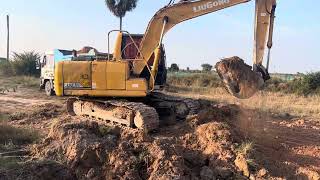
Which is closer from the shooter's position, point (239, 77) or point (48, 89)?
point (239, 77)

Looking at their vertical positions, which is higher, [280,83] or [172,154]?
[280,83]

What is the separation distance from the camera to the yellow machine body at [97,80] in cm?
1329

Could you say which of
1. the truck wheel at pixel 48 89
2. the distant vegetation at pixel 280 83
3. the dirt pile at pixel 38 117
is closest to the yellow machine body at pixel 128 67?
the dirt pile at pixel 38 117

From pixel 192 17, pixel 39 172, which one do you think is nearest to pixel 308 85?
pixel 192 17

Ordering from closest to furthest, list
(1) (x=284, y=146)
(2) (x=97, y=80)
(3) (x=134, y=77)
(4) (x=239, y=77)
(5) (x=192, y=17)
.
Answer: (1) (x=284, y=146)
(4) (x=239, y=77)
(5) (x=192, y=17)
(3) (x=134, y=77)
(2) (x=97, y=80)

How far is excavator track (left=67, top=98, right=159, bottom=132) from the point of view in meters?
12.3

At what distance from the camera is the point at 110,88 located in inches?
532

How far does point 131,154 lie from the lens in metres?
8.40

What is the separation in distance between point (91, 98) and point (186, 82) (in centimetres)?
2667

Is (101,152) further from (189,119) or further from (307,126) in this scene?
(307,126)

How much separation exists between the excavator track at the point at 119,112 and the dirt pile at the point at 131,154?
2219 mm

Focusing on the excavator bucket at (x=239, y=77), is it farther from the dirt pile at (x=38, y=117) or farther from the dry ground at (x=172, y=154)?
the dirt pile at (x=38, y=117)

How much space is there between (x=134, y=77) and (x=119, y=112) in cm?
106

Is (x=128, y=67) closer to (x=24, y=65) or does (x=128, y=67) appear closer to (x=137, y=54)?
(x=137, y=54)
